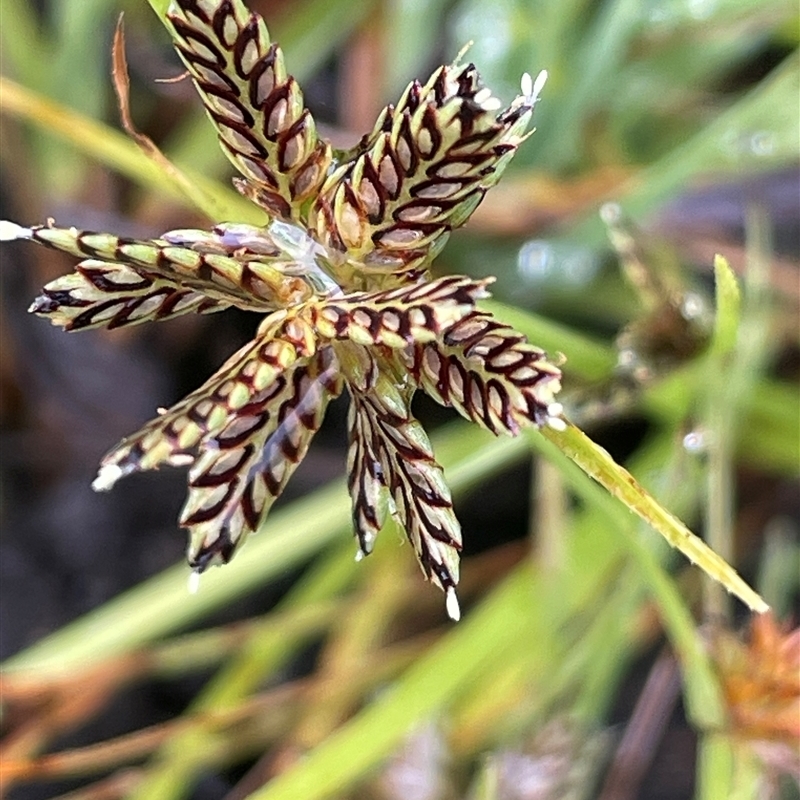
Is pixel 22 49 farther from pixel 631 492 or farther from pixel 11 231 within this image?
pixel 631 492

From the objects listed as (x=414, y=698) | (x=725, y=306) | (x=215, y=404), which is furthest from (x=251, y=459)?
A: (x=414, y=698)

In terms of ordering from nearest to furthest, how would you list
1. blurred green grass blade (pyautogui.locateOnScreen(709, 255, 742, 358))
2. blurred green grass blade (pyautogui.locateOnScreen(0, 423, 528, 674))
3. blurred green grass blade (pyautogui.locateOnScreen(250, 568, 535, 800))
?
1. blurred green grass blade (pyautogui.locateOnScreen(709, 255, 742, 358))
2. blurred green grass blade (pyautogui.locateOnScreen(250, 568, 535, 800))
3. blurred green grass blade (pyautogui.locateOnScreen(0, 423, 528, 674))

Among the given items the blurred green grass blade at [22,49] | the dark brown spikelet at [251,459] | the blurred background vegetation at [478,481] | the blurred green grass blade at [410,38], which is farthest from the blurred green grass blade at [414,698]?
the blurred green grass blade at [22,49]

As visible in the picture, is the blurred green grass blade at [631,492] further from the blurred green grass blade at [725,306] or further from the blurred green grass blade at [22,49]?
the blurred green grass blade at [22,49]

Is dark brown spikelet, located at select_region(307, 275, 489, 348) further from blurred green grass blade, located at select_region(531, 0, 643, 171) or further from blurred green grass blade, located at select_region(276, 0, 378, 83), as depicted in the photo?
blurred green grass blade, located at select_region(276, 0, 378, 83)

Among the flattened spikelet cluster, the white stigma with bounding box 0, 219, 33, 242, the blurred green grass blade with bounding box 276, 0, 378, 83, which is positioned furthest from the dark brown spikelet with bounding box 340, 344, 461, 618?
the blurred green grass blade with bounding box 276, 0, 378, 83

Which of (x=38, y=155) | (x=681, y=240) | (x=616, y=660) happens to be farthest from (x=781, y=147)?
(x=38, y=155)
